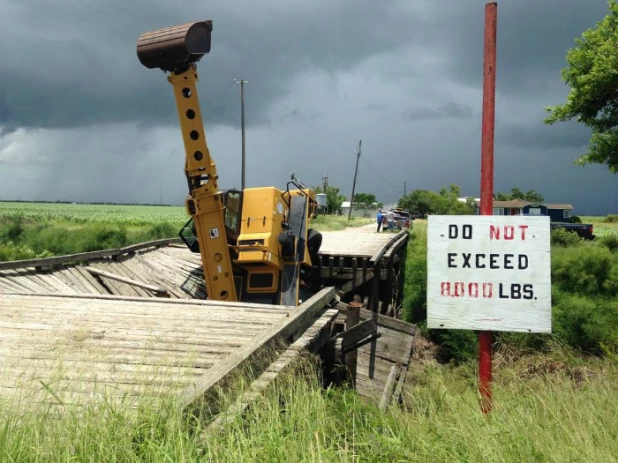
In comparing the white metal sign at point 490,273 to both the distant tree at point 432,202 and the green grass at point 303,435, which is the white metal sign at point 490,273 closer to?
the green grass at point 303,435

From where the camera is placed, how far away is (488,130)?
4.60 m

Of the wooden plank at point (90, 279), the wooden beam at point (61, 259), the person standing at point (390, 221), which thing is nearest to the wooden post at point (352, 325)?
the wooden plank at point (90, 279)

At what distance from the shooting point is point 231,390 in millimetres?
3871

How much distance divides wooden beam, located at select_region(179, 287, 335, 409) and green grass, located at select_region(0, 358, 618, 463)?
20cm

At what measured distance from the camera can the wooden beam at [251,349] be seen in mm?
3561

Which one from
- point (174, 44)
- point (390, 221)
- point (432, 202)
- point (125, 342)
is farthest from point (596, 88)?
point (432, 202)

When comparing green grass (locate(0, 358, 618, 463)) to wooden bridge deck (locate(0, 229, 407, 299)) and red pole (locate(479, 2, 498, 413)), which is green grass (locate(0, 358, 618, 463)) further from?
wooden bridge deck (locate(0, 229, 407, 299))

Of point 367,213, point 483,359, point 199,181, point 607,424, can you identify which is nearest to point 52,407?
point 483,359

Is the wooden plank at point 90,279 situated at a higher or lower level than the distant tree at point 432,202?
lower

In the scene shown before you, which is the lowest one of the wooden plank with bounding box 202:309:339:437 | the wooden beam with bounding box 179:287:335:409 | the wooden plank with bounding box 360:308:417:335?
the wooden plank with bounding box 360:308:417:335

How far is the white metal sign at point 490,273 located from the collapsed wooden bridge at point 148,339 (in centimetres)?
133

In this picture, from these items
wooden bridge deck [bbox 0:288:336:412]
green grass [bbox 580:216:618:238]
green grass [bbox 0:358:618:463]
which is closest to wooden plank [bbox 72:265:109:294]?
wooden bridge deck [bbox 0:288:336:412]

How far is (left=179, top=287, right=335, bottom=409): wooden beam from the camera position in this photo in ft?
11.7

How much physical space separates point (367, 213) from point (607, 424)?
288 ft
